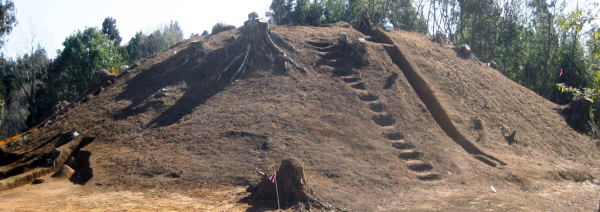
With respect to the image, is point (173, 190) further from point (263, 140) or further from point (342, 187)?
point (342, 187)

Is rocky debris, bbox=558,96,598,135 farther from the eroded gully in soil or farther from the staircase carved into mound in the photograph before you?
the staircase carved into mound

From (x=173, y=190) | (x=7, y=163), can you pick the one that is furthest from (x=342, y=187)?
(x=7, y=163)

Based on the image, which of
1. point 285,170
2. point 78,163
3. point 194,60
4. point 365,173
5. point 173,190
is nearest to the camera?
point 285,170

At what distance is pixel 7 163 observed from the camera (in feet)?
36.4

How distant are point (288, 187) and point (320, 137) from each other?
2543 mm

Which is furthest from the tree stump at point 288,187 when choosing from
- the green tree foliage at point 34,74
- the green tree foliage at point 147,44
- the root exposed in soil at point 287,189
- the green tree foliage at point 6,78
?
the green tree foliage at point 6,78

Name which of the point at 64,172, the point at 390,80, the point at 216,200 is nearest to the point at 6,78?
the point at 64,172

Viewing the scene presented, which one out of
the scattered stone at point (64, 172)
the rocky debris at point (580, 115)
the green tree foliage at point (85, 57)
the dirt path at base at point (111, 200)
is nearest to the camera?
the dirt path at base at point (111, 200)

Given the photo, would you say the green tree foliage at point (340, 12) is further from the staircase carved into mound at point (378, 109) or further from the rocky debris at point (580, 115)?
the rocky debris at point (580, 115)

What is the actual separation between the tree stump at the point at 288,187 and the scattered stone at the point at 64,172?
4319 millimetres

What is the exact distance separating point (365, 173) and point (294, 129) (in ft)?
6.08

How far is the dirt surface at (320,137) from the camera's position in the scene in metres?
8.50

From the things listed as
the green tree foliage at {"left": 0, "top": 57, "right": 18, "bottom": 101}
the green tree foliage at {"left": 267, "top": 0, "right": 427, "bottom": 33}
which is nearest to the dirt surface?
the green tree foliage at {"left": 267, "top": 0, "right": 427, "bottom": 33}

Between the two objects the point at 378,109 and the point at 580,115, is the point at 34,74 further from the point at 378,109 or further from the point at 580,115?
the point at 580,115
